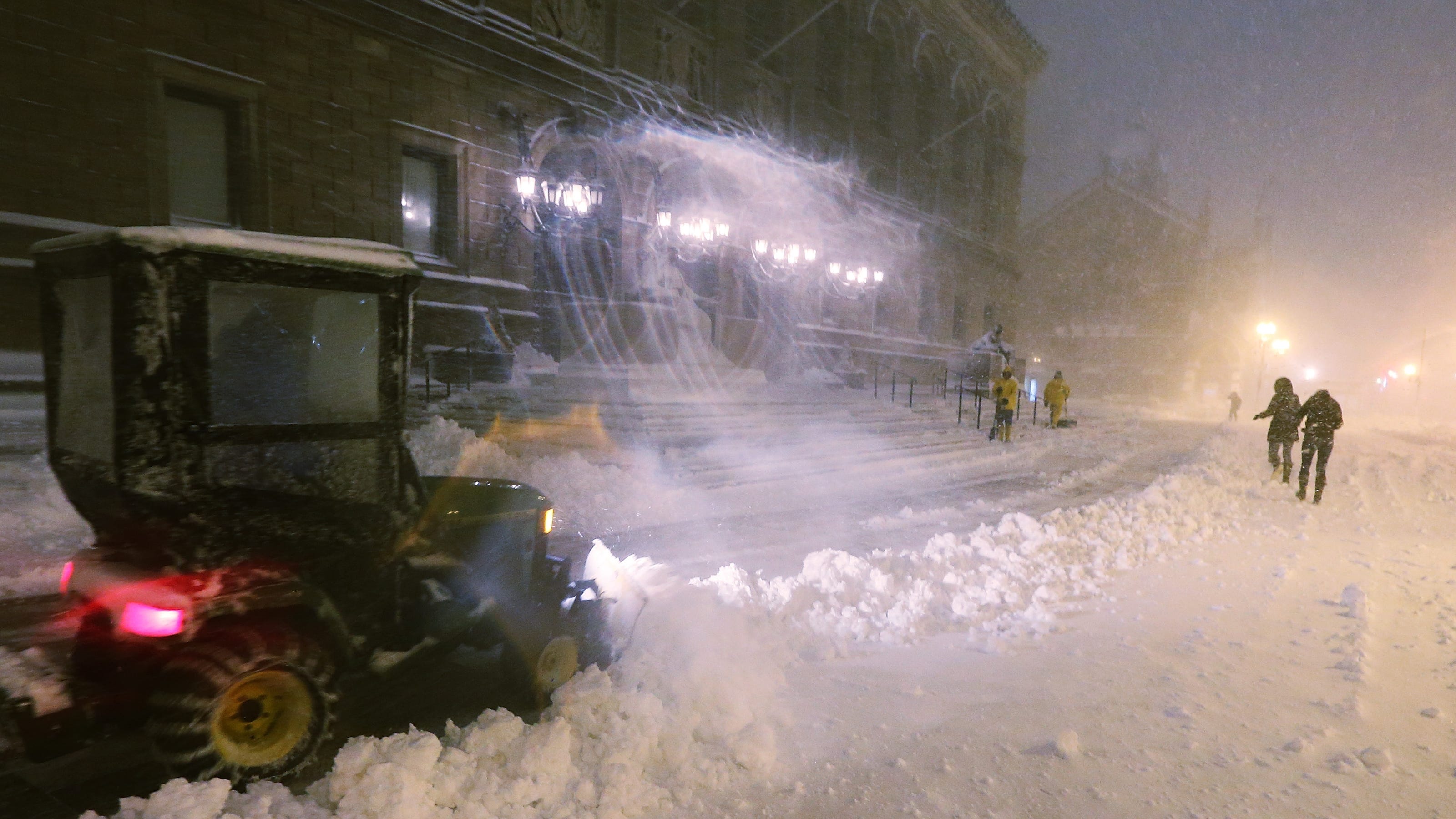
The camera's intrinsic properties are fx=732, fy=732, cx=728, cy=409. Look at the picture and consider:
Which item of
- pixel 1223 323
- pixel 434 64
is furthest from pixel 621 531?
pixel 1223 323

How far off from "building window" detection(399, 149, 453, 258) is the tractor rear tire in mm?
13254

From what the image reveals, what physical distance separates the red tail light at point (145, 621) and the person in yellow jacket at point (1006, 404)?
17.0 meters

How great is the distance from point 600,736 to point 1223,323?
197 feet

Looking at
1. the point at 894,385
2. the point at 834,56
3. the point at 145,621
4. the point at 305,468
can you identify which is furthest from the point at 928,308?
the point at 145,621

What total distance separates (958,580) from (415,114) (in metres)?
13.6

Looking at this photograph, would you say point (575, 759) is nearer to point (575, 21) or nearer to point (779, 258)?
point (575, 21)

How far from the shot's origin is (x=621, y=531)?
26.2 feet

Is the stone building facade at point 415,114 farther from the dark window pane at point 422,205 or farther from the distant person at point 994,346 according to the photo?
the distant person at point 994,346

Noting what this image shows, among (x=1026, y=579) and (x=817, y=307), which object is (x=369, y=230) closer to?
(x=1026, y=579)

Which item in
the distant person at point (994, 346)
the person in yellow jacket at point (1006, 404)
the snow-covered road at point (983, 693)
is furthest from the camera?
the distant person at point (994, 346)

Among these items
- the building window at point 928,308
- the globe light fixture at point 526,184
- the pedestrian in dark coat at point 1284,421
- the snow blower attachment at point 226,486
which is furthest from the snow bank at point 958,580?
the building window at point 928,308

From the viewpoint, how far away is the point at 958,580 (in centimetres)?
565

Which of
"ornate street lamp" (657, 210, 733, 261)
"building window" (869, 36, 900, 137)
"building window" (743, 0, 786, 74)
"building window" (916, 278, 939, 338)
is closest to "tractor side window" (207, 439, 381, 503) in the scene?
"ornate street lamp" (657, 210, 733, 261)

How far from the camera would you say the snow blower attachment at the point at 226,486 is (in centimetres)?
259
